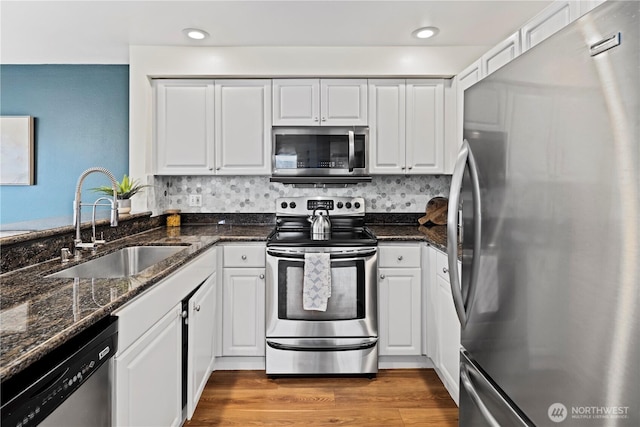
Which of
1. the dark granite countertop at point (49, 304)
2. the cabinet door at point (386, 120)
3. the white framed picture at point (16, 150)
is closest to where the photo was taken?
the dark granite countertop at point (49, 304)

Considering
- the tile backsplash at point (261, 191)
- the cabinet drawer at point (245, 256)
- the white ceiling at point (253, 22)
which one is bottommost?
the cabinet drawer at point (245, 256)

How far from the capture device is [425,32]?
8.98 feet

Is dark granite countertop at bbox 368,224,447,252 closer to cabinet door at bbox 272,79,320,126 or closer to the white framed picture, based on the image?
cabinet door at bbox 272,79,320,126

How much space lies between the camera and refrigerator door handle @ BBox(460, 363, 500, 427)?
1181mm

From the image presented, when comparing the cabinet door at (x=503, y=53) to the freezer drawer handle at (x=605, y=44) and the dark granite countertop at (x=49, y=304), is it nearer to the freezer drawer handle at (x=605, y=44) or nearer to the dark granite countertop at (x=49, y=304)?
the freezer drawer handle at (x=605, y=44)

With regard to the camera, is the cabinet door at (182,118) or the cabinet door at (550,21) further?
the cabinet door at (182,118)

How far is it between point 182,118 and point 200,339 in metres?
1.70

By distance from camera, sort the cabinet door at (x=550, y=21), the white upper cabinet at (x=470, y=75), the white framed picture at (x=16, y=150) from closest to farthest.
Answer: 1. the cabinet door at (x=550, y=21)
2. the white upper cabinet at (x=470, y=75)
3. the white framed picture at (x=16, y=150)

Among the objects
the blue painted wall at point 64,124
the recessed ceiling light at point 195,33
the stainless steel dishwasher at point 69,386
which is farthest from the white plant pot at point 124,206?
the stainless steel dishwasher at point 69,386

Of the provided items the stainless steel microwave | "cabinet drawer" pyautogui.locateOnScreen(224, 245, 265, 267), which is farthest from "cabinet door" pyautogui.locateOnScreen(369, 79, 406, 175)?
"cabinet drawer" pyautogui.locateOnScreen(224, 245, 265, 267)

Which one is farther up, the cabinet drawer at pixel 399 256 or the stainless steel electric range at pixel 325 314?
the cabinet drawer at pixel 399 256

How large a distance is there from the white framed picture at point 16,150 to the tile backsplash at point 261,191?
4.43ft

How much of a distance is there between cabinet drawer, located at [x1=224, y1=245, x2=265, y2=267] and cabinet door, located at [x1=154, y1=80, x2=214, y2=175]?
82 cm

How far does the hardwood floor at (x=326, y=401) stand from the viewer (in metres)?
2.12
